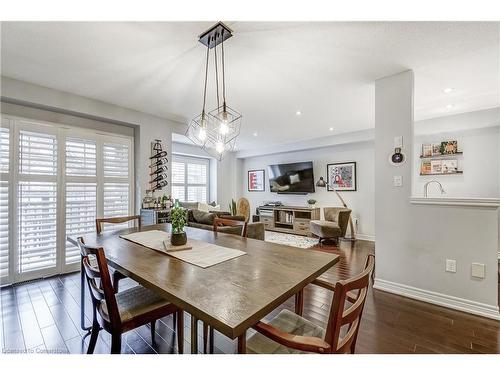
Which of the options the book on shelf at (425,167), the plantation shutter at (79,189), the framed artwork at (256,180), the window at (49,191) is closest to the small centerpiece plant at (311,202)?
the framed artwork at (256,180)

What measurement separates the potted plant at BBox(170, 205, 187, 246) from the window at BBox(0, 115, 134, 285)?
2389 millimetres

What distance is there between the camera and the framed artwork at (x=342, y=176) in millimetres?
5383

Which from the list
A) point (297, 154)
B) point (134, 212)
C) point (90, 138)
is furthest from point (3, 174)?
point (297, 154)

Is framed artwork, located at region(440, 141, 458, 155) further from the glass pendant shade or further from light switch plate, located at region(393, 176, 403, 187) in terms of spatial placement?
the glass pendant shade

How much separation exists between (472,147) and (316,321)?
4093mm

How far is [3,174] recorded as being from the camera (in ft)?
8.70

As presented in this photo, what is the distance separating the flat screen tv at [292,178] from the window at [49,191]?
4103 mm

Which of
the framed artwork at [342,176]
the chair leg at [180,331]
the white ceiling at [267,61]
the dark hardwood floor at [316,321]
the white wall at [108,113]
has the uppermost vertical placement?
the white ceiling at [267,61]

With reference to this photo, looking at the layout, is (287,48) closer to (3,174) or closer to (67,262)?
(3,174)

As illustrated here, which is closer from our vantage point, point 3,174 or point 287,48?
point 287,48

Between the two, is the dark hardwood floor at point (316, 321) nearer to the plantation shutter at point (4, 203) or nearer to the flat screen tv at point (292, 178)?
the plantation shutter at point (4, 203)

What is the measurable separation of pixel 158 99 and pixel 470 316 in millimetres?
4238

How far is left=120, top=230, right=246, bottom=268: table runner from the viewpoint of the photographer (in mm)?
1429
